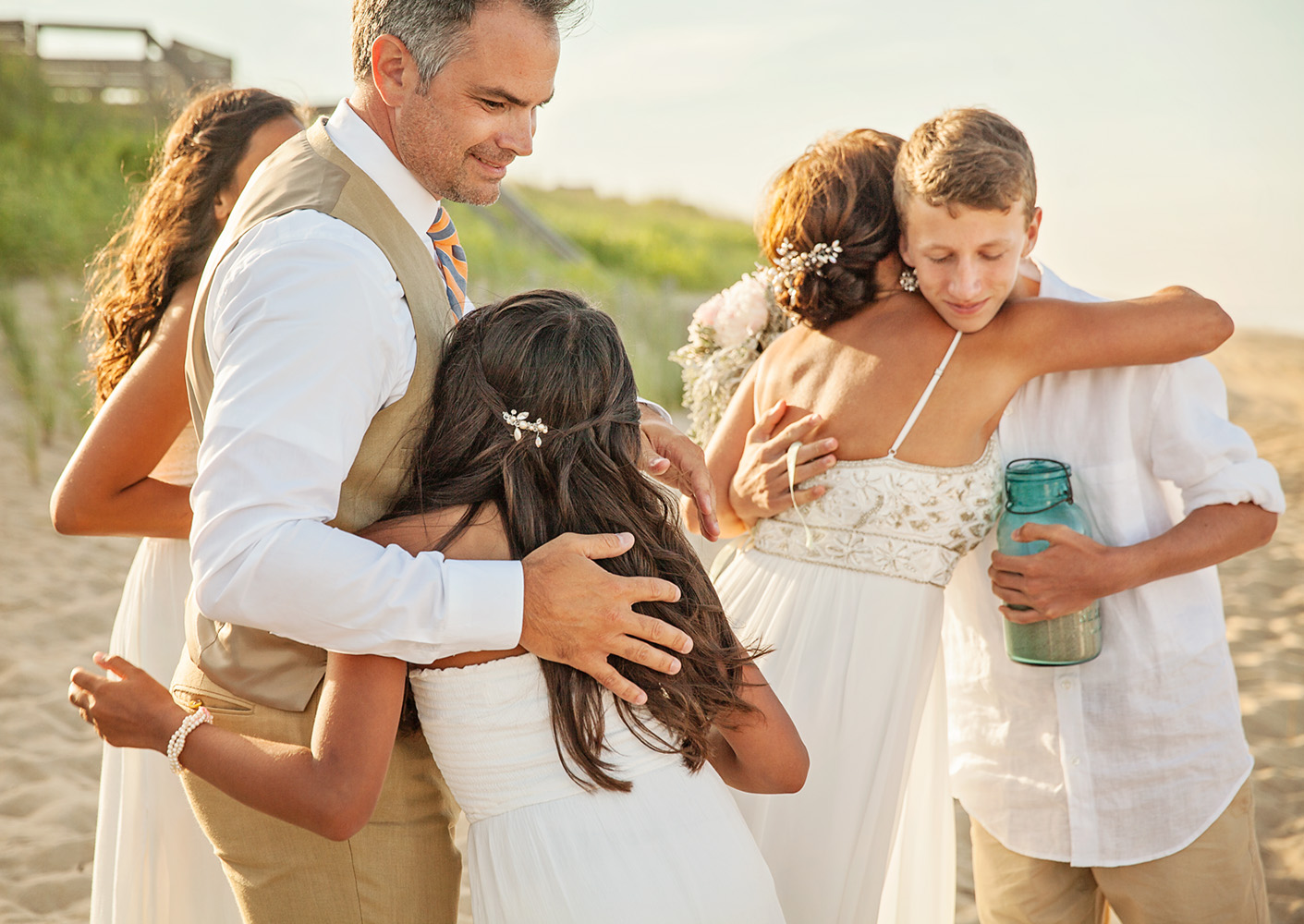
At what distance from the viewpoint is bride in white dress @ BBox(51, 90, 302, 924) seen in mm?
2350

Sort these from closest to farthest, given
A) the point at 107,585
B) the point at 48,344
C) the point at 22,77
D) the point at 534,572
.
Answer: the point at 534,572, the point at 107,585, the point at 48,344, the point at 22,77

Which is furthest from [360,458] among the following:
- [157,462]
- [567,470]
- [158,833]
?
[158,833]

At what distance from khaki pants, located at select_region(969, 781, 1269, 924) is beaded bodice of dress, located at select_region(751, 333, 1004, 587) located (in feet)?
2.64

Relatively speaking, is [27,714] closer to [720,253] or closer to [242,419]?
[242,419]

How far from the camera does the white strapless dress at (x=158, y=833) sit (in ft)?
8.25

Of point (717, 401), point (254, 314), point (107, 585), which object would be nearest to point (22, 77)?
point (107, 585)

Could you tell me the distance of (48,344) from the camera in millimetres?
9148

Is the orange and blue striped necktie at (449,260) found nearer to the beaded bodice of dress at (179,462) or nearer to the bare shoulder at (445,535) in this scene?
the bare shoulder at (445,535)

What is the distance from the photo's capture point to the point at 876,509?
2480 mm

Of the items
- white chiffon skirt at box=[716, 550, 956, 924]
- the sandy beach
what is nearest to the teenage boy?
white chiffon skirt at box=[716, 550, 956, 924]

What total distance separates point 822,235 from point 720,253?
2287cm

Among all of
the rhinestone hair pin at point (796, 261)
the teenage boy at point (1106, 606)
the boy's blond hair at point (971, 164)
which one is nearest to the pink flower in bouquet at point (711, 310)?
the rhinestone hair pin at point (796, 261)

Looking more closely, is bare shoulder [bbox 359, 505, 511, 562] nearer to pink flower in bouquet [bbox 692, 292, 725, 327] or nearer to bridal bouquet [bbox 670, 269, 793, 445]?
bridal bouquet [bbox 670, 269, 793, 445]

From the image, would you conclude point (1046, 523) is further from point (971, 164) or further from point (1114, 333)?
point (971, 164)
